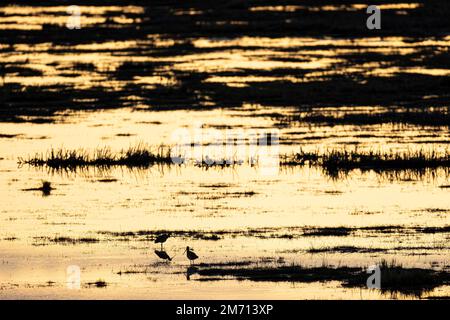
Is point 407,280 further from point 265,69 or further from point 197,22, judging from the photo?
point 197,22

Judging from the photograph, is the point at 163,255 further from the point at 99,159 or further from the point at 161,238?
the point at 99,159

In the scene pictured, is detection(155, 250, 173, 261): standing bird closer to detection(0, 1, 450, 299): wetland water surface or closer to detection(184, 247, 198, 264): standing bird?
detection(0, 1, 450, 299): wetland water surface

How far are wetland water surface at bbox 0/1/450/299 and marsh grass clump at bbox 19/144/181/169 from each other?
0.74ft

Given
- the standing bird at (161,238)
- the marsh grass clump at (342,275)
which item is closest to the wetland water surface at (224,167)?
the marsh grass clump at (342,275)

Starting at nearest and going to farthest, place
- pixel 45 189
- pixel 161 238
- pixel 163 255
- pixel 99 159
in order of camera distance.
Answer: pixel 163 255, pixel 161 238, pixel 45 189, pixel 99 159

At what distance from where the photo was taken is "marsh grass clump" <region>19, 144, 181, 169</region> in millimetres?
23641

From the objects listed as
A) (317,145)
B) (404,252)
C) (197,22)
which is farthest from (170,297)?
(197,22)

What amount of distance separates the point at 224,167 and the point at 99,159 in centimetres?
189

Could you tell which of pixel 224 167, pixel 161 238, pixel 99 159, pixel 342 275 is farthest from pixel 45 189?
pixel 342 275

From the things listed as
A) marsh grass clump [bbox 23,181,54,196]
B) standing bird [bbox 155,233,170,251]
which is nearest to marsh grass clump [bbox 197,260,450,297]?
standing bird [bbox 155,233,170,251]

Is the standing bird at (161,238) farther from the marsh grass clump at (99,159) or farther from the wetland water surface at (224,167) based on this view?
the marsh grass clump at (99,159)

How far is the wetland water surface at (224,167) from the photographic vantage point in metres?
16.0

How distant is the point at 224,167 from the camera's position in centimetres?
2339
